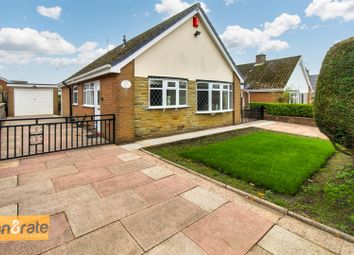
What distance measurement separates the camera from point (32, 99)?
21688mm

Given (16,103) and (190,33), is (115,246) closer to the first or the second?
(190,33)

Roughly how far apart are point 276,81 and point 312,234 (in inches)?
769

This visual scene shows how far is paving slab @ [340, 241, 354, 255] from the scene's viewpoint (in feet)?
7.96

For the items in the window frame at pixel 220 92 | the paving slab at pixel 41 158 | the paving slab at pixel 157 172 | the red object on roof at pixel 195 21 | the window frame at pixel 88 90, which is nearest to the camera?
the paving slab at pixel 157 172

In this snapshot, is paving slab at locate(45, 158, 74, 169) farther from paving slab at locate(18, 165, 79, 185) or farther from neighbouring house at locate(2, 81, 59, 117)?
neighbouring house at locate(2, 81, 59, 117)

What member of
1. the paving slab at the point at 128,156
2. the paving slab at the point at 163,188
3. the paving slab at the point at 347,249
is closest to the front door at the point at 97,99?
the paving slab at the point at 128,156

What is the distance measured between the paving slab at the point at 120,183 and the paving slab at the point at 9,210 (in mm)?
1285

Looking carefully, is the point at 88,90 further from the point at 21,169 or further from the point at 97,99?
the point at 21,169

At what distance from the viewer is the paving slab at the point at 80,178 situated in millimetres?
4227

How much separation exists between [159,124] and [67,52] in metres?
29.1

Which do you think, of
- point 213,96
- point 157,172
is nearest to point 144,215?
point 157,172

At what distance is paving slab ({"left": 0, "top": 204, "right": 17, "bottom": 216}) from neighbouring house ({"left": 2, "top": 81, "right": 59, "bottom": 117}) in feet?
72.3

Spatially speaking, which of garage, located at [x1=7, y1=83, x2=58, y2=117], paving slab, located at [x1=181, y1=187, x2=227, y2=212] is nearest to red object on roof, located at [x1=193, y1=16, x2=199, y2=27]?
paving slab, located at [x1=181, y1=187, x2=227, y2=212]

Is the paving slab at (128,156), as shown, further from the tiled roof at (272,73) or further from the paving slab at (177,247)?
the tiled roof at (272,73)
